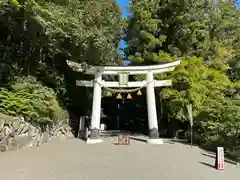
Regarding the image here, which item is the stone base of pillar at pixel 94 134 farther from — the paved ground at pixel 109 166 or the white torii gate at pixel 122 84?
the paved ground at pixel 109 166

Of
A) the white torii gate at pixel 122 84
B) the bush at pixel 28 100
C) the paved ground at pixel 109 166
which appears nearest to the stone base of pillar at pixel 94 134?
the white torii gate at pixel 122 84

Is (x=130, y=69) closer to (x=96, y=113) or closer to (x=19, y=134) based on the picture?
(x=96, y=113)

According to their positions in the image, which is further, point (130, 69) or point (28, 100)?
point (130, 69)

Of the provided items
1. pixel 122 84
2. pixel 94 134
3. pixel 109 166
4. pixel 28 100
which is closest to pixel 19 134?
pixel 28 100

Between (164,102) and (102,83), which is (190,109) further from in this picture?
(102,83)

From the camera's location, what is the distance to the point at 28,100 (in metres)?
9.60

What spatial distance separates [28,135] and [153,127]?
20.2 ft

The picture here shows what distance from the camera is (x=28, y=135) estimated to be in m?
9.53

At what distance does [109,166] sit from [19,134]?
3.77m

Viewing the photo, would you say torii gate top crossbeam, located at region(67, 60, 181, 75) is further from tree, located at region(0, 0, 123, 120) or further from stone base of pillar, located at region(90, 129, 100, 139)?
stone base of pillar, located at region(90, 129, 100, 139)

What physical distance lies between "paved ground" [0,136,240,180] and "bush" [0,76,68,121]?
1.50 meters

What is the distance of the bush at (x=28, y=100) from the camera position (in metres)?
9.09

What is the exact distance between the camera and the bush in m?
9.09

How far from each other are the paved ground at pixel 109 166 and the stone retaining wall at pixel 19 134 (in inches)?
15.4
